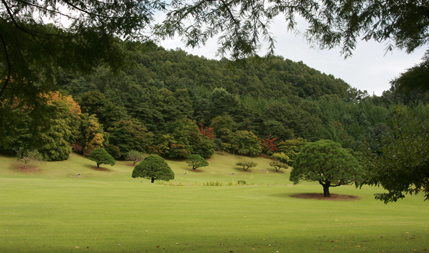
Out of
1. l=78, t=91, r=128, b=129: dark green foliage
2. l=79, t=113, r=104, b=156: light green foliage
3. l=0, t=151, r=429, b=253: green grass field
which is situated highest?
l=78, t=91, r=128, b=129: dark green foliage

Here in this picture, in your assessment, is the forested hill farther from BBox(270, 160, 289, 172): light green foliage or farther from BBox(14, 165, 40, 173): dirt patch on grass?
BBox(14, 165, 40, 173): dirt patch on grass

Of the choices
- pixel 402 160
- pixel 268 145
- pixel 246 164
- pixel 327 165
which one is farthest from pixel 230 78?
pixel 402 160

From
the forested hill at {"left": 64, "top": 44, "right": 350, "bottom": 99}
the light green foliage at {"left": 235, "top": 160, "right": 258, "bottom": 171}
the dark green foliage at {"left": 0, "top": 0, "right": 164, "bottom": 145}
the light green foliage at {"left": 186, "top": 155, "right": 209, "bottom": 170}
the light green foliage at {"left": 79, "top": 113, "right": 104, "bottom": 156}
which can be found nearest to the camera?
the dark green foliage at {"left": 0, "top": 0, "right": 164, "bottom": 145}

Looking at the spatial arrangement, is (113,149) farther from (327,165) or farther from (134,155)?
(327,165)

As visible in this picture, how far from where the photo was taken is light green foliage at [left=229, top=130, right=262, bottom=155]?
1843 inches

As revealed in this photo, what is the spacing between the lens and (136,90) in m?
48.6

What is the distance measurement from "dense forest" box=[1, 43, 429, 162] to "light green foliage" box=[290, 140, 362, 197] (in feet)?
25.6

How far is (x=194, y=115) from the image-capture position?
57281mm

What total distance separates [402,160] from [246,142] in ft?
140

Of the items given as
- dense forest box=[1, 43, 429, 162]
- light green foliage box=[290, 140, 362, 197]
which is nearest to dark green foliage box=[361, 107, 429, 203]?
light green foliage box=[290, 140, 362, 197]

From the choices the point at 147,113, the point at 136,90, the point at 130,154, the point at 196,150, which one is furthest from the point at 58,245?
the point at 136,90

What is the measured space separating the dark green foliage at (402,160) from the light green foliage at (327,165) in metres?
9.76

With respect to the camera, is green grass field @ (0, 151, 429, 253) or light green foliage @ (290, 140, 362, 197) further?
light green foliage @ (290, 140, 362, 197)

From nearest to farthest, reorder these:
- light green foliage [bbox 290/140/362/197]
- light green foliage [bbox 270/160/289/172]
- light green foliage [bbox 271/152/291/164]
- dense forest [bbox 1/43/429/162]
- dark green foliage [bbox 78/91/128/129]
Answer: light green foliage [bbox 290/140/362/197], dense forest [bbox 1/43/429/162], dark green foliage [bbox 78/91/128/129], light green foliage [bbox 270/160/289/172], light green foliage [bbox 271/152/291/164]
